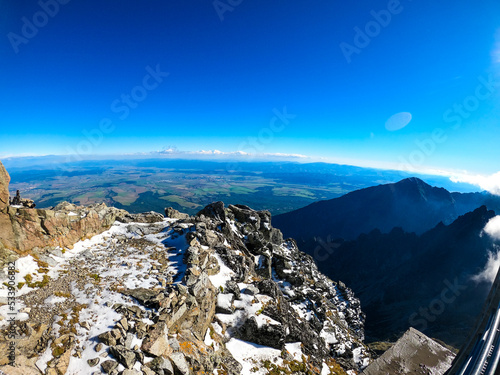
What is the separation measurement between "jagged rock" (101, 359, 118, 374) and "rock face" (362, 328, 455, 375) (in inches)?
1033

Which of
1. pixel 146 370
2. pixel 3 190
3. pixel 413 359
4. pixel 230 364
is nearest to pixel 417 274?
pixel 413 359

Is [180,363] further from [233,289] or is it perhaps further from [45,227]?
[45,227]

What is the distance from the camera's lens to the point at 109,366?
35.5 feet

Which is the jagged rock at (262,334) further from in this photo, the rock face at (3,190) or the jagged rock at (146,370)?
the rock face at (3,190)

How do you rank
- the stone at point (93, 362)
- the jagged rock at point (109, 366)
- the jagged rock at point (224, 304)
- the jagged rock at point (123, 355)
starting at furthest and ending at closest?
the jagged rock at point (224, 304)
the jagged rock at point (123, 355)
the stone at point (93, 362)
the jagged rock at point (109, 366)

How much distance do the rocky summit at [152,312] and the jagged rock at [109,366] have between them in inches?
2.0

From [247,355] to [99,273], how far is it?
1579cm

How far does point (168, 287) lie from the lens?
58.1 feet

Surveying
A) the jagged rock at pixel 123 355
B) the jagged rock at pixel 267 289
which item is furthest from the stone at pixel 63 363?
the jagged rock at pixel 267 289

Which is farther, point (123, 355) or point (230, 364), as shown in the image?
point (230, 364)

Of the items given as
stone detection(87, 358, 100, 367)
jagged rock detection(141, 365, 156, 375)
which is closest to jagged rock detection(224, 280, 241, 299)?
jagged rock detection(141, 365, 156, 375)

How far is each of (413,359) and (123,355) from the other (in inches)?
1292

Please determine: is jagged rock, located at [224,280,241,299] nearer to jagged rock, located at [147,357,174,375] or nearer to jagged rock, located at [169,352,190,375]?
jagged rock, located at [169,352,190,375]

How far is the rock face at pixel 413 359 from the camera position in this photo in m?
23.4
